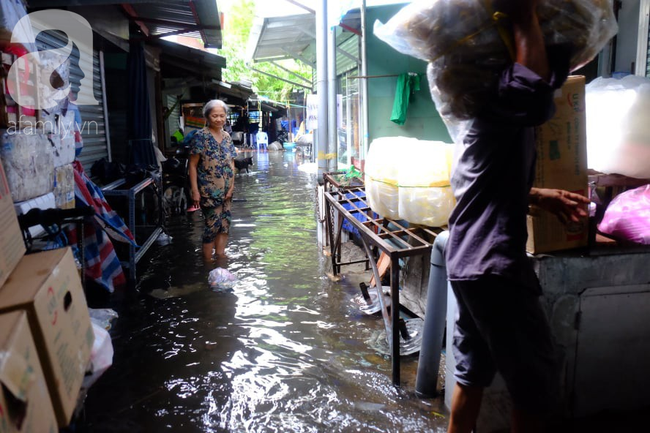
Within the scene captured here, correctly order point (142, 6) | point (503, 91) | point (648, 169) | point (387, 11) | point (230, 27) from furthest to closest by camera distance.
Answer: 1. point (230, 27)
2. point (387, 11)
3. point (142, 6)
4. point (648, 169)
5. point (503, 91)

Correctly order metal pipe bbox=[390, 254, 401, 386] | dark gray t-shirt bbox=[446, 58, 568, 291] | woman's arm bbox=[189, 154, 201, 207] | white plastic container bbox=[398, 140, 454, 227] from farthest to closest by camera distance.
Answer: woman's arm bbox=[189, 154, 201, 207], white plastic container bbox=[398, 140, 454, 227], metal pipe bbox=[390, 254, 401, 386], dark gray t-shirt bbox=[446, 58, 568, 291]

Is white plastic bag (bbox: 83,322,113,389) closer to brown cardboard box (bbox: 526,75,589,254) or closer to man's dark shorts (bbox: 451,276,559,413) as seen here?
man's dark shorts (bbox: 451,276,559,413)

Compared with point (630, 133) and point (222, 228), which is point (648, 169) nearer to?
point (630, 133)

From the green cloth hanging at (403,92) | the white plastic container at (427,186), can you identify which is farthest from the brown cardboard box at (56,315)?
the green cloth hanging at (403,92)

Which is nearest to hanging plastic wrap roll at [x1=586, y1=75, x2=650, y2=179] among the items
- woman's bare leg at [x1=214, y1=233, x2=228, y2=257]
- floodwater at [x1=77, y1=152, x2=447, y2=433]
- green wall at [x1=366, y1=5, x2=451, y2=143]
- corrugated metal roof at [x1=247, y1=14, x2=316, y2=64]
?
floodwater at [x1=77, y1=152, x2=447, y2=433]

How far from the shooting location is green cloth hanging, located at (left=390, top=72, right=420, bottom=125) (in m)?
9.21

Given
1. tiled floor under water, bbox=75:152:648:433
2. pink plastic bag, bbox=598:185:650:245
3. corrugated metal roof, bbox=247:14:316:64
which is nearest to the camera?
pink plastic bag, bbox=598:185:650:245

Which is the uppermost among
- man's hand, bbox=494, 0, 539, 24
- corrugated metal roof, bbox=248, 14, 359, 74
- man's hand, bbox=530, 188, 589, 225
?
corrugated metal roof, bbox=248, 14, 359, 74

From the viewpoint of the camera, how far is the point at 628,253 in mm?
2609

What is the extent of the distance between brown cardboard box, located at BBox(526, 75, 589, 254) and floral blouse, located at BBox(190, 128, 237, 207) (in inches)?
164

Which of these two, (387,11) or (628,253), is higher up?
(387,11)

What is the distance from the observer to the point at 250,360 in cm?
370

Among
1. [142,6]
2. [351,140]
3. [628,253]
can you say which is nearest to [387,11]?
[351,140]

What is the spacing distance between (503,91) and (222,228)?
192 inches
